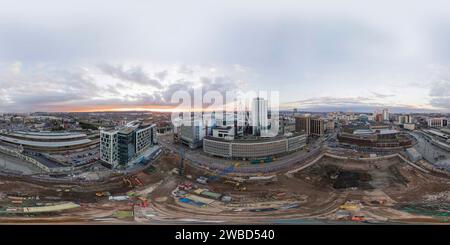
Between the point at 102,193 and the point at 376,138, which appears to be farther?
the point at 376,138

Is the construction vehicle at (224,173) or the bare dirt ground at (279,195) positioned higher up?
the construction vehicle at (224,173)

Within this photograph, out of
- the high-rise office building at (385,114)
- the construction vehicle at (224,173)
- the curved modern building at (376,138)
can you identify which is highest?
the high-rise office building at (385,114)

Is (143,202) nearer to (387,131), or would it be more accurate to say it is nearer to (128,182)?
(128,182)

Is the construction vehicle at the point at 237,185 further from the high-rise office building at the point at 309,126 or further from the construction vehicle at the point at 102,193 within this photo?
the high-rise office building at the point at 309,126

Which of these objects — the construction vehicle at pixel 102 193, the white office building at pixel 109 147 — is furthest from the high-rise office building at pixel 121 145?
the construction vehicle at pixel 102 193

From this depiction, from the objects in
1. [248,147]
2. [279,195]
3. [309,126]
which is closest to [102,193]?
[279,195]

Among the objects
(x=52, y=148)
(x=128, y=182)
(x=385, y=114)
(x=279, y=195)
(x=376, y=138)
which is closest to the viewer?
(x=128, y=182)
